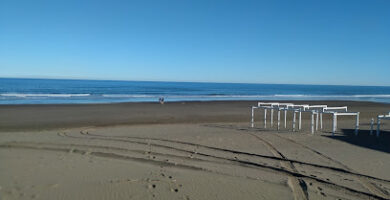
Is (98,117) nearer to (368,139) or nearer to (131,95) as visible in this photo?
(368,139)

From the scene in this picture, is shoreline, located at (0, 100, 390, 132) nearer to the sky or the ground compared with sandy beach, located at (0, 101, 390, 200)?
nearer to the ground

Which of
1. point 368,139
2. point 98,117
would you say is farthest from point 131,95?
point 368,139

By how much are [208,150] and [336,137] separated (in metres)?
5.37

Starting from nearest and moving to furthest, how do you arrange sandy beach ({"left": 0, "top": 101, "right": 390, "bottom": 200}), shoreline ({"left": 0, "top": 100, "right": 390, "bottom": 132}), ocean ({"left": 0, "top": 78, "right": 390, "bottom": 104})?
sandy beach ({"left": 0, "top": 101, "right": 390, "bottom": 200}) < shoreline ({"left": 0, "top": 100, "right": 390, "bottom": 132}) < ocean ({"left": 0, "top": 78, "right": 390, "bottom": 104})

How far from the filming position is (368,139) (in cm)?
991

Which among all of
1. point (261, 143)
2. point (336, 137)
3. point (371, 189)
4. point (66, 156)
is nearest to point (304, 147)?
point (261, 143)

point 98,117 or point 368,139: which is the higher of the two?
point 368,139

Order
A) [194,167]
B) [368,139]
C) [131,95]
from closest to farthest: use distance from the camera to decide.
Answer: [194,167], [368,139], [131,95]

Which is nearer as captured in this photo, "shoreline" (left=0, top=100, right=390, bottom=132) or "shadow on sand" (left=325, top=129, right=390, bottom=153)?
"shadow on sand" (left=325, top=129, right=390, bottom=153)

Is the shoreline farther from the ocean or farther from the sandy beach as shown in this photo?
the ocean

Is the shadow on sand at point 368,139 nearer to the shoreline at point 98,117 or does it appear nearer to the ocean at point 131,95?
the shoreline at point 98,117

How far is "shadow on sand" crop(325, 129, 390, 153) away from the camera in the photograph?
875 cm

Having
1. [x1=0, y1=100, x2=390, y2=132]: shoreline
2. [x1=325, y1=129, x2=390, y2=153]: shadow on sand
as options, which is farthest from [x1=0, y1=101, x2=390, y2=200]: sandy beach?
[x1=0, y1=100, x2=390, y2=132]: shoreline

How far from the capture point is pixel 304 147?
339 inches
